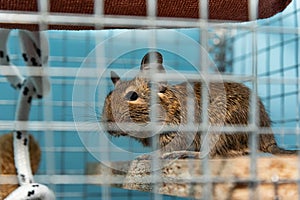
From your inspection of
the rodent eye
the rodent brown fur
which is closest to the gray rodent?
the rodent eye

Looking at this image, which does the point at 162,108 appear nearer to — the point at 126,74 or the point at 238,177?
the point at 126,74

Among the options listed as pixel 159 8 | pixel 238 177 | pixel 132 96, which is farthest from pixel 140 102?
pixel 238 177

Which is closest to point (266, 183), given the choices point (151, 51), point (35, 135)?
point (151, 51)

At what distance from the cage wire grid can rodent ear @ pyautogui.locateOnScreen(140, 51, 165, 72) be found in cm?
1

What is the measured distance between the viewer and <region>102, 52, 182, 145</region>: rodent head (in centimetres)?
65

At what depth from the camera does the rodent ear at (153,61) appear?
2.04 feet

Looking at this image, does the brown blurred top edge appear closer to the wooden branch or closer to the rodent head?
the rodent head

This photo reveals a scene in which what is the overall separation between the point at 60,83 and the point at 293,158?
74 centimetres

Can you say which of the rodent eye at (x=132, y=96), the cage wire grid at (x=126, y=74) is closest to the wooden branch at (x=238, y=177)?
the cage wire grid at (x=126, y=74)

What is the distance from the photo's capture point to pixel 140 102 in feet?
2.20

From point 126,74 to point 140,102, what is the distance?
0.05 m

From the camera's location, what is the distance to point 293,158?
0.90 m

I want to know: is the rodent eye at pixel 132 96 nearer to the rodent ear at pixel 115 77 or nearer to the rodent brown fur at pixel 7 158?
the rodent ear at pixel 115 77

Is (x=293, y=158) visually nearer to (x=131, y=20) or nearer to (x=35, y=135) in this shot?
(x=131, y=20)
